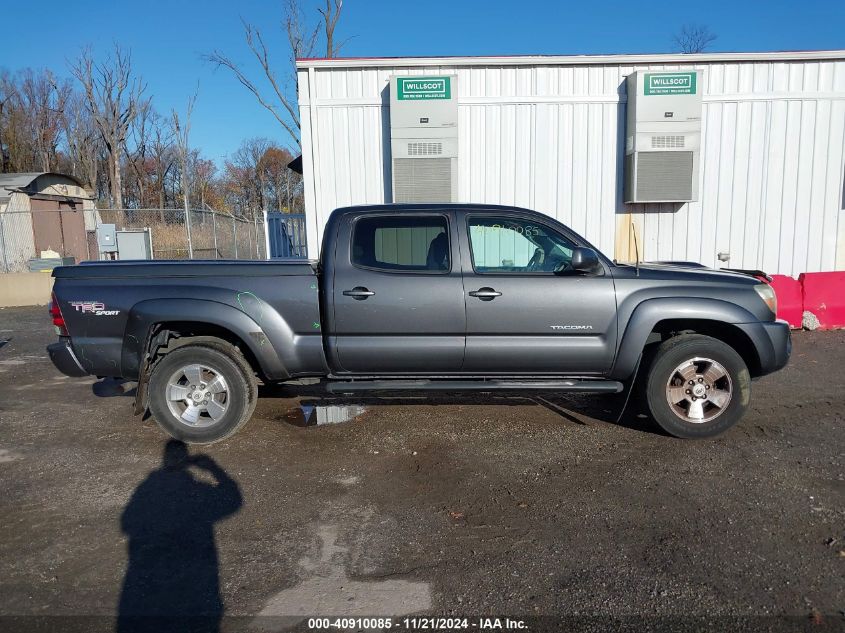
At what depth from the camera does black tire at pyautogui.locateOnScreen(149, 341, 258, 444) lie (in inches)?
193

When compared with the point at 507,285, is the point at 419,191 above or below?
above

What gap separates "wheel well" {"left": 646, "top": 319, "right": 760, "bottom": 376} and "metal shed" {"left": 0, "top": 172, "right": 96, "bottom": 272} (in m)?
18.2

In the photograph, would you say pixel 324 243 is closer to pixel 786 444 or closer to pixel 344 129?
pixel 786 444

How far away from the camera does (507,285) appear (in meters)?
4.81

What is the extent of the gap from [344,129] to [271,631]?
8842mm

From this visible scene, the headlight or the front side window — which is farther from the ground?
the front side window

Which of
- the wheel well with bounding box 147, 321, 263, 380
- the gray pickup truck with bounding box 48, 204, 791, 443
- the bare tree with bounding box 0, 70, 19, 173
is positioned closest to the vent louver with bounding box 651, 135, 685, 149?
the gray pickup truck with bounding box 48, 204, 791, 443

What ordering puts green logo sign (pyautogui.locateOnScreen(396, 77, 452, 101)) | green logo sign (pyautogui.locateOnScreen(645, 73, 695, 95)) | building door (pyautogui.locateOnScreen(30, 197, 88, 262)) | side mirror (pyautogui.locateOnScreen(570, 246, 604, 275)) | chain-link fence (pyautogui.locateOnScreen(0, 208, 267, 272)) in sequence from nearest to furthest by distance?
side mirror (pyautogui.locateOnScreen(570, 246, 604, 275)), green logo sign (pyautogui.locateOnScreen(645, 73, 695, 95)), green logo sign (pyautogui.locateOnScreen(396, 77, 452, 101)), chain-link fence (pyautogui.locateOnScreen(0, 208, 267, 272)), building door (pyautogui.locateOnScreen(30, 197, 88, 262))

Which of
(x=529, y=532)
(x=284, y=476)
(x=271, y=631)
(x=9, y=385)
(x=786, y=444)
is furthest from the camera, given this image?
(x=9, y=385)

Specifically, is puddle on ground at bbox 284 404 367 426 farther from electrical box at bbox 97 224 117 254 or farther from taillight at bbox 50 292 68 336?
electrical box at bbox 97 224 117 254

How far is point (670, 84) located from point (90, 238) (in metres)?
24.9

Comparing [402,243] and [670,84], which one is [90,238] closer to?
[670,84]

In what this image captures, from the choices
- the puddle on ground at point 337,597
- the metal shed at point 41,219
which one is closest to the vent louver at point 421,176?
the puddle on ground at point 337,597

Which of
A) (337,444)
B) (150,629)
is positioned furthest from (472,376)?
(150,629)
